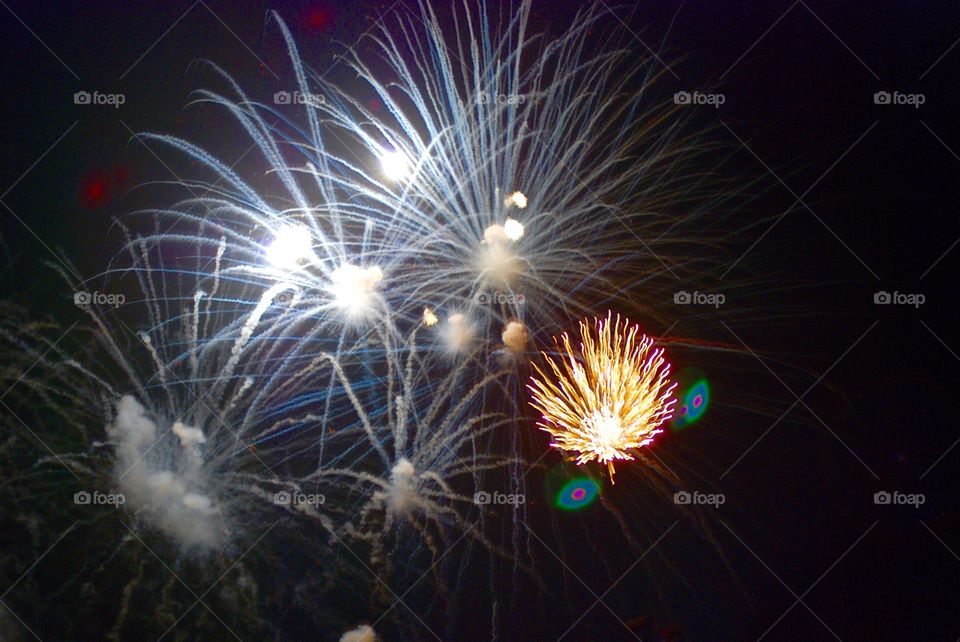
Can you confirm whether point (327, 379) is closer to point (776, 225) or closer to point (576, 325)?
point (576, 325)

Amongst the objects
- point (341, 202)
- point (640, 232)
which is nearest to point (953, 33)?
point (640, 232)

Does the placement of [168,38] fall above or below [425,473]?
above
